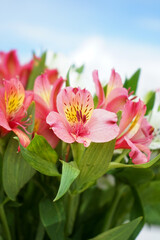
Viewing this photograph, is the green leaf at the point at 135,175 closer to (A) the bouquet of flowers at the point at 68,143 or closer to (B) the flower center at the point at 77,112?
(A) the bouquet of flowers at the point at 68,143

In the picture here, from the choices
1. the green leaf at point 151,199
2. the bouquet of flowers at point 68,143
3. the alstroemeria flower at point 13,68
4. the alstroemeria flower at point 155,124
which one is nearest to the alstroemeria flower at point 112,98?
the bouquet of flowers at point 68,143

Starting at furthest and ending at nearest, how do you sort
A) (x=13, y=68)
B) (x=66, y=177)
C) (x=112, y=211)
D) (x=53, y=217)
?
(x=13, y=68) → (x=112, y=211) → (x=53, y=217) → (x=66, y=177)

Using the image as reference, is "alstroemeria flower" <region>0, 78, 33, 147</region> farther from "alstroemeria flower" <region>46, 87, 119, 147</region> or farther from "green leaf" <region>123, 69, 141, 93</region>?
"green leaf" <region>123, 69, 141, 93</region>

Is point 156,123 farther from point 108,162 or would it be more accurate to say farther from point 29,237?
point 29,237

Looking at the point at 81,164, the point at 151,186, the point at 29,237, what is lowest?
the point at 29,237

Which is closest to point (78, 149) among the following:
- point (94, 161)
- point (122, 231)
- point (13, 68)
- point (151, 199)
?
point (94, 161)

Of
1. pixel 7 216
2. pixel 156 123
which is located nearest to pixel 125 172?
pixel 156 123

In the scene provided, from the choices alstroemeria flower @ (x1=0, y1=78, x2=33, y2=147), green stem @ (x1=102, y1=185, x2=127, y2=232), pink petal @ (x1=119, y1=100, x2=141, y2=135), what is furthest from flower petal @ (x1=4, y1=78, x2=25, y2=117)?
green stem @ (x1=102, y1=185, x2=127, y2=232)

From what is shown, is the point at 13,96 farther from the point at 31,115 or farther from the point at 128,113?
the point at 128,113
